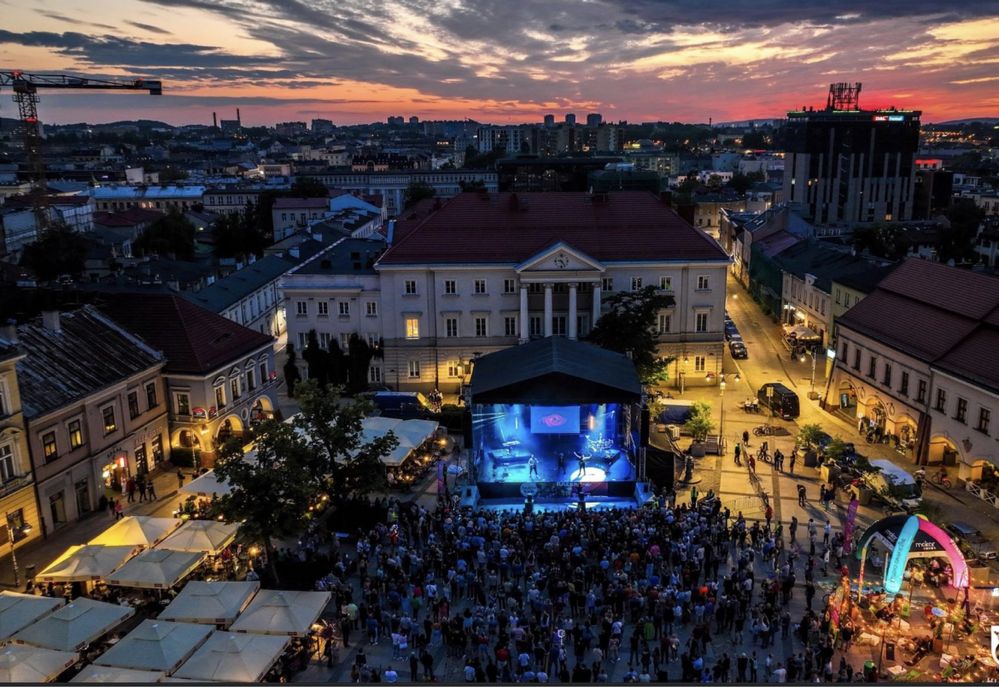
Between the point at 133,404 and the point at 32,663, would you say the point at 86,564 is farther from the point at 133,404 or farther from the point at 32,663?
the point at 133,404

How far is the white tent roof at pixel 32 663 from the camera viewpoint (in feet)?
70.8

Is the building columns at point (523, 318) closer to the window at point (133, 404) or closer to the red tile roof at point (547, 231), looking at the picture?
the red tile roof at point (547, 231)

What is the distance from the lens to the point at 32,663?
883 inches

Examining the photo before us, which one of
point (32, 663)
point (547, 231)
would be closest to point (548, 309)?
point (547, 231)

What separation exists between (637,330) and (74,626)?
3692 centimetres

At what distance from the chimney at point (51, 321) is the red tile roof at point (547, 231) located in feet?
73.3

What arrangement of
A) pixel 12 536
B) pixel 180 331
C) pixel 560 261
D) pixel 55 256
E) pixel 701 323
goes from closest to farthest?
1. pixel 12 536
2. pixel 180 331
3. pixel 560 261
4. pixel 701 323
5. pixel 55 256

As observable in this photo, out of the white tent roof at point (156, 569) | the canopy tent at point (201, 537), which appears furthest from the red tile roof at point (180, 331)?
the white tent roof at point (156, 569)

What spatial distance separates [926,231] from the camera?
97.1 meters

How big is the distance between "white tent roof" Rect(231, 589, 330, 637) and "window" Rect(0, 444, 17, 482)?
14.6 meters

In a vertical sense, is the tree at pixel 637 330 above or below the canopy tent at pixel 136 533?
above

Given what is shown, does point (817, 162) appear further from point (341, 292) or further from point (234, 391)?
point (234, 391)

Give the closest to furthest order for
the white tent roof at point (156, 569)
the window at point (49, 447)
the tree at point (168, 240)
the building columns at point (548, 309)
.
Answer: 1. the white tent roof at point (156, 569)
2. the window at point (49, 447)
3. the building columns at point (548, 309)
4. the tree at point (168, 240)

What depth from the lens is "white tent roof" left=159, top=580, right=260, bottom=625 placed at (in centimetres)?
2547
